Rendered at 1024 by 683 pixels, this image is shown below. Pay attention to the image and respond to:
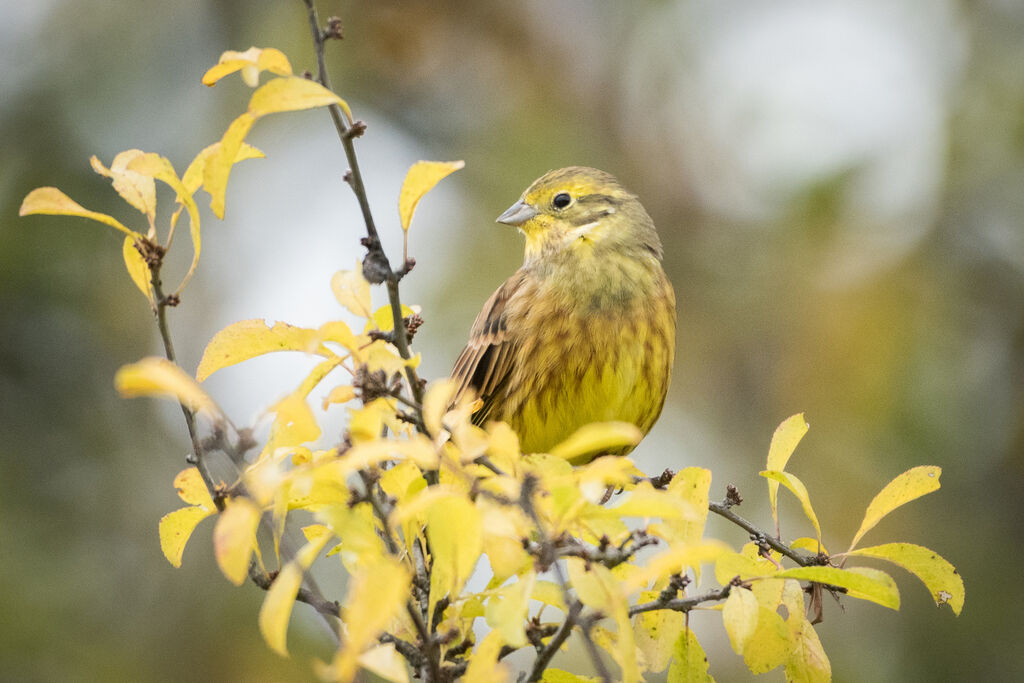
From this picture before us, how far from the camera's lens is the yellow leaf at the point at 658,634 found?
1895mm

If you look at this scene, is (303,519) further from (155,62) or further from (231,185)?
(155,62)

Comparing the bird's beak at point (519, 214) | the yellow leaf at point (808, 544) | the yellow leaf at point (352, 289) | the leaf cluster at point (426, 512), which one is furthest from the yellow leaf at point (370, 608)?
the bird's beak at point (519, 214)

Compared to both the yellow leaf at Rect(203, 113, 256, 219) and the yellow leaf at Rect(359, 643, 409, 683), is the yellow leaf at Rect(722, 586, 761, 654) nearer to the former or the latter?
the yellow leaf at Rect(359, 643, 409, 683)

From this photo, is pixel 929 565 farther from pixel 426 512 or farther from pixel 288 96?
pixel 288 96

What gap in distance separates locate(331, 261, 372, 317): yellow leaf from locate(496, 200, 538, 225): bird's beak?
229 centimetres

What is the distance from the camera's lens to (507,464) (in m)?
1.51

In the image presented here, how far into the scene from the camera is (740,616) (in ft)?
5.37

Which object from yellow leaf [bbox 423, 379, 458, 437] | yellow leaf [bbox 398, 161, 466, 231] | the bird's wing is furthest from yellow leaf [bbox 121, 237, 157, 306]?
the bird's wing

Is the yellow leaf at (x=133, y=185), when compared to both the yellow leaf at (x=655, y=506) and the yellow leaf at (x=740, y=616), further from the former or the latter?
the yellow leaf at (x=740, y=616)

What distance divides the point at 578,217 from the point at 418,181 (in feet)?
7.91

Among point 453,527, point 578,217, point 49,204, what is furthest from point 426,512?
point 578,217

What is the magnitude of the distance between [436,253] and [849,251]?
8.30 ft

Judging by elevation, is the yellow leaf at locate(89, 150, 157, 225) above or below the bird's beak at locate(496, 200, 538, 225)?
below

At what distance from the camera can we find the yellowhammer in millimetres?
3645
